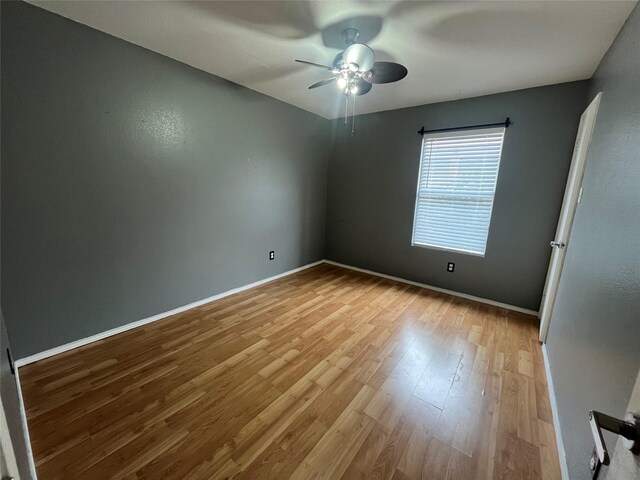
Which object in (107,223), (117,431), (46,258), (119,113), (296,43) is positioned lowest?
(117,431)

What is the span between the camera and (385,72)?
6.34 feet

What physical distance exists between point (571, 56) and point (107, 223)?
12.9 ft

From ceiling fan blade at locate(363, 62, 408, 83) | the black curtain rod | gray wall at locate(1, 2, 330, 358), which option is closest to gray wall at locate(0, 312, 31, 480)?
gray wall at locate(1, 2, 330, 358)

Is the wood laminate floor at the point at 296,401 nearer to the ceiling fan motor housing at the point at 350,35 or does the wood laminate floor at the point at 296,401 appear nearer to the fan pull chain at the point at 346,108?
the ceiling fan motor housing at the point at 350,35

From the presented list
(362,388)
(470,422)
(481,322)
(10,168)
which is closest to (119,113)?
(10,168)

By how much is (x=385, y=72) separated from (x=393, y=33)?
0.24m

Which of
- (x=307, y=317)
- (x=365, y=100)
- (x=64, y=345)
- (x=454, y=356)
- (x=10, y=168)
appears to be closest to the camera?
(x=10, y=168)

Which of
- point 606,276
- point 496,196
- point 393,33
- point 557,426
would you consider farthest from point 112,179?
point 496,196

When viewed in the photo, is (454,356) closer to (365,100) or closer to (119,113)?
(365,100)

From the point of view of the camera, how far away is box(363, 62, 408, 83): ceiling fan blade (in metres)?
1.85

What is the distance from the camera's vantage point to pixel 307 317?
2.69 metres

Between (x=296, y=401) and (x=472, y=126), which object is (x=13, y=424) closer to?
(x=296, y=401)

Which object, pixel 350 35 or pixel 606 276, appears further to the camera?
pixel 350 35

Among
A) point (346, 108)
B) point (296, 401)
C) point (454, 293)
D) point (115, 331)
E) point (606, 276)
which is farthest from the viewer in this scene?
point (346, 108)
